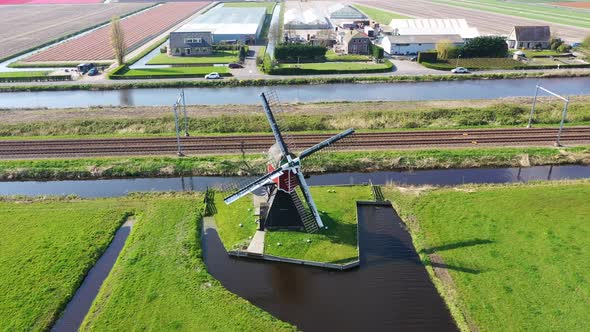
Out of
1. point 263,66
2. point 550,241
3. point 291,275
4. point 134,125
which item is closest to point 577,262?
point 550,241

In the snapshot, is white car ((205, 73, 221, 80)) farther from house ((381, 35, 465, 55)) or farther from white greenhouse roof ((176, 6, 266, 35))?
house ((381, 35, 465, 55))

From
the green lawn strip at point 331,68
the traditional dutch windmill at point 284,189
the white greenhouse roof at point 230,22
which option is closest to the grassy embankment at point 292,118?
the green lawn strip at point 331,68

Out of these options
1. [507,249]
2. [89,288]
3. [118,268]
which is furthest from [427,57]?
[89,288]

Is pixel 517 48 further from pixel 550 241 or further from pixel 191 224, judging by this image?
pixel 191 224

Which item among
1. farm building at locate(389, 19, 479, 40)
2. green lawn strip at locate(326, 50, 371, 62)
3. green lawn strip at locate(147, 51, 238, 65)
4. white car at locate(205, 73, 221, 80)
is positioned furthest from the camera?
farm building at locate(389, 19, 479, 40)

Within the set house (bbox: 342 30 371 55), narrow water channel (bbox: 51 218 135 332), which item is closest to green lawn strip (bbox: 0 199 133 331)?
narrow water channel (bbox: 51 218 135 332)

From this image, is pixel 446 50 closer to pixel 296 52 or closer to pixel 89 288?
pixel 296 52
